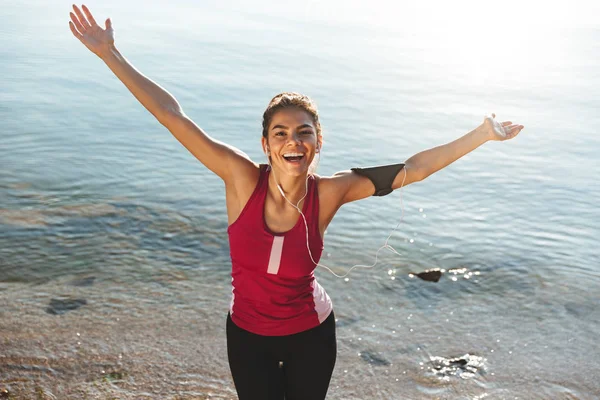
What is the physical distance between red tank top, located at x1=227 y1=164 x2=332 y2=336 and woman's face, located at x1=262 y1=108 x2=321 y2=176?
193mm

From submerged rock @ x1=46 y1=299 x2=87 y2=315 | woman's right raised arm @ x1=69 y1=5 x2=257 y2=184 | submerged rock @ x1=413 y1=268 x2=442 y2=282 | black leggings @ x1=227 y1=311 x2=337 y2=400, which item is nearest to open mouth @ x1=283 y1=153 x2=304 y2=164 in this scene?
woman's right raised arm @ x1=69 y1=5 x2=257 y2=184

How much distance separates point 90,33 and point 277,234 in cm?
153

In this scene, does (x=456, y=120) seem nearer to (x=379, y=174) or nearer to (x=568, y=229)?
(x=568, y=229)

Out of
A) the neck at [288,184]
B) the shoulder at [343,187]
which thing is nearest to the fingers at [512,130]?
the shoulder at [343,187]

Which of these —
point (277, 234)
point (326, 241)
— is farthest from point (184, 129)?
point (326, 241)

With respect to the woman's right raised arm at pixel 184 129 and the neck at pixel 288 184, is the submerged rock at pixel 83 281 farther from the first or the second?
the neck at pixel 288 184

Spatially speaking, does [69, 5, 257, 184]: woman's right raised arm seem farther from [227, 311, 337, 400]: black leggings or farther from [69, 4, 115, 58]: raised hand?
[227, 311, 337, 400]: black leggings

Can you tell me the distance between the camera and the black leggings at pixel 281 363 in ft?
11.4

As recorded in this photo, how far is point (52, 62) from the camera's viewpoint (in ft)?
65.5

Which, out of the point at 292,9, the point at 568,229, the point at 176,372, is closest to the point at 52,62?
the point at 568,229

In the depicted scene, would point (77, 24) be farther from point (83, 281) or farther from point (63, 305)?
point (83, 281)

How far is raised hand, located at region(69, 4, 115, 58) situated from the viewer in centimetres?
383

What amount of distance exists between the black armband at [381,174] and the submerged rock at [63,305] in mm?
3817

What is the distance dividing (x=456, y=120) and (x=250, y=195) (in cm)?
1454
